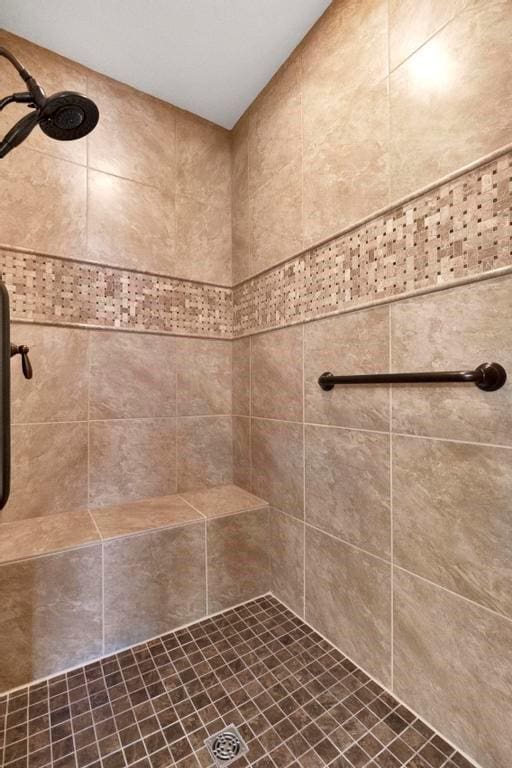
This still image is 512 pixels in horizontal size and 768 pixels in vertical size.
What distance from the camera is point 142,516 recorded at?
1286mm

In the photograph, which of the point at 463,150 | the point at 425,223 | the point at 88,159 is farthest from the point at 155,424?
the point at 463,150

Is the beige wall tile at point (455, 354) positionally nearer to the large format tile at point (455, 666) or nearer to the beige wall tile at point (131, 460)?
the large format tile at point (455, 666)

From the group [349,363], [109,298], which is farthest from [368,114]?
[109,298]

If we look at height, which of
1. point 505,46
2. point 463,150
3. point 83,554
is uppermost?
point 505,46

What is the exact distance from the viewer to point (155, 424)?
1.51m

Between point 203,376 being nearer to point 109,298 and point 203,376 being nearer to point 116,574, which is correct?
point 109,298

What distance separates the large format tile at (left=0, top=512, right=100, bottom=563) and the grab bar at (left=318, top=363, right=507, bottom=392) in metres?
0.98

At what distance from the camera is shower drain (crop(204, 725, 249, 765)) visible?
766 millimetres

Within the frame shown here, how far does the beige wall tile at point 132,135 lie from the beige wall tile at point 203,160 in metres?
0.04

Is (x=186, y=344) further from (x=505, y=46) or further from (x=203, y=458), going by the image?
(x=505, y=46)

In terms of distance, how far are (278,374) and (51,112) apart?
1.00 m

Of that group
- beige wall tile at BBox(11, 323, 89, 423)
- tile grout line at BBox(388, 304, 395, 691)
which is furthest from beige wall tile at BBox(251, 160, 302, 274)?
beige wall tile at BBox(11, 323, 89, 423)

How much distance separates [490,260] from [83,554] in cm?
133

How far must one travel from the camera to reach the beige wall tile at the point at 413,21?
32.7 inches
